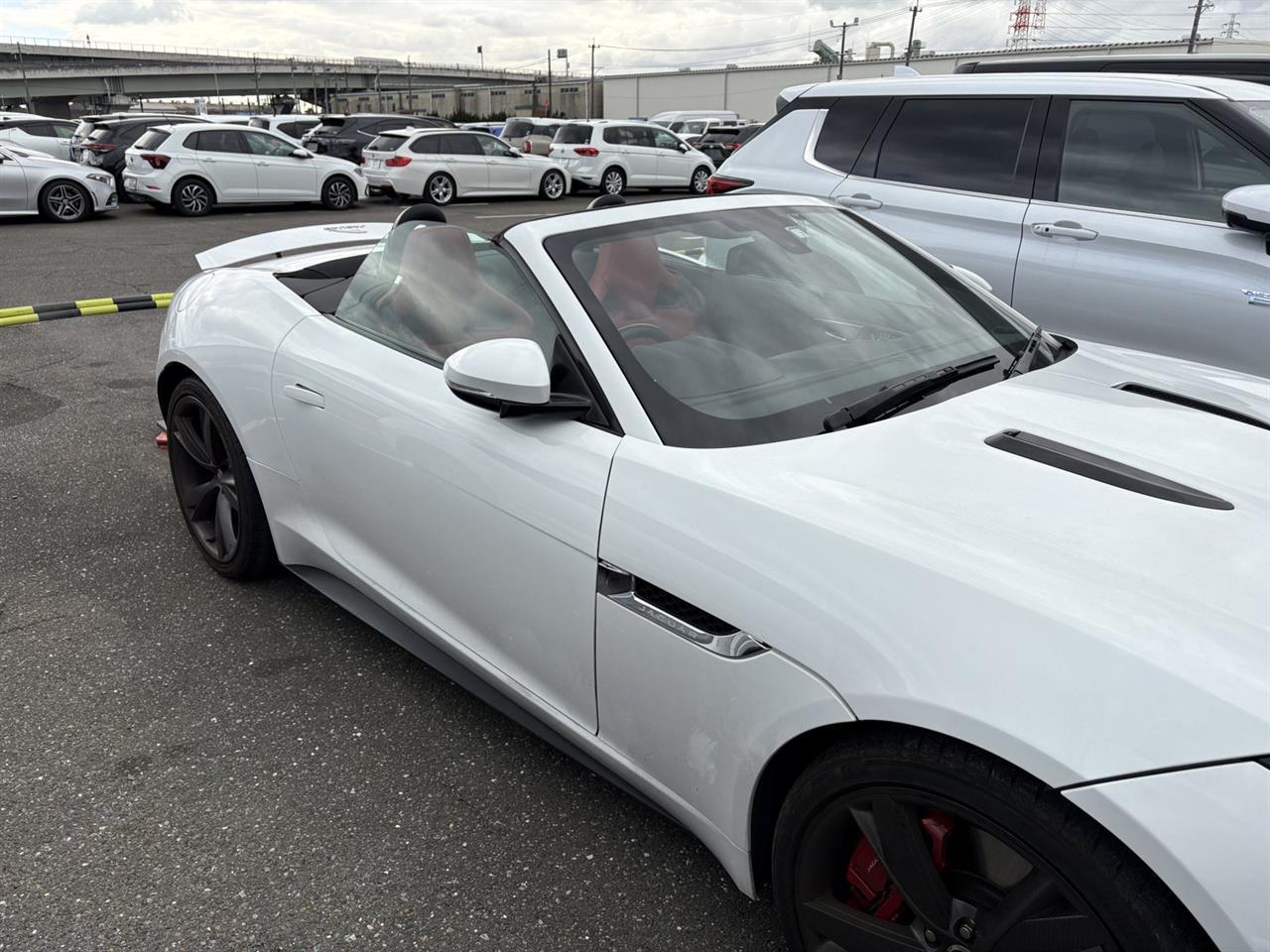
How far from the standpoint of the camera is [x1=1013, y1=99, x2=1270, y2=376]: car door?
3.93 metres

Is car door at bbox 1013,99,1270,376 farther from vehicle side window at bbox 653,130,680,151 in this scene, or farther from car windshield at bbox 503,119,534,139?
car windshield at bbox 503,119,534,139

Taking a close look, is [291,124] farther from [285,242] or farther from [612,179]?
[285,242]

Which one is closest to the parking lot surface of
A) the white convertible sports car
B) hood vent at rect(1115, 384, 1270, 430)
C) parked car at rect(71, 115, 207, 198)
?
the white convertible sports car

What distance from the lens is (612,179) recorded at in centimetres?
2023

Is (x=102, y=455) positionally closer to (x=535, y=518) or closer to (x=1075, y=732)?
(x=535, y=518)

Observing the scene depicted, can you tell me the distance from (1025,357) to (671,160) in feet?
61.9

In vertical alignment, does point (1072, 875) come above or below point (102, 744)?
above

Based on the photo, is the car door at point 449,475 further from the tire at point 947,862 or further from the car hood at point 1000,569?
the tire at point 947,862

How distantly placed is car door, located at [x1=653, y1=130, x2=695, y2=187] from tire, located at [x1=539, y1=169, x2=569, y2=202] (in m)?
2.20

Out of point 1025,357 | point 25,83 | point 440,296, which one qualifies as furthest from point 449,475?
point 25,83

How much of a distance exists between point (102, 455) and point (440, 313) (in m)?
2.82

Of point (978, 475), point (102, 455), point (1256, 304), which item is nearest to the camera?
point (978, 475)

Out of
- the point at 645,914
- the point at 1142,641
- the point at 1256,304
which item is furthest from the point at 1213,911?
the point at 1256,304

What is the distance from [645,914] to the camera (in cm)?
209
